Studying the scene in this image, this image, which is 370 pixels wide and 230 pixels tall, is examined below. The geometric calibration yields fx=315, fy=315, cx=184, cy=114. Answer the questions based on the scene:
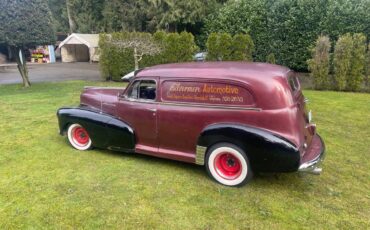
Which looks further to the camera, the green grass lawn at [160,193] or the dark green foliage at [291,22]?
the dark green foliage at [291,22]

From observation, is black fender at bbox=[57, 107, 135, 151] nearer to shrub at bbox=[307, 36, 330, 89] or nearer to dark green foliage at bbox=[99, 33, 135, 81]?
shrub at bbox=[307, 36, 330, 89]

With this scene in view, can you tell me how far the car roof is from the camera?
430 centimetres

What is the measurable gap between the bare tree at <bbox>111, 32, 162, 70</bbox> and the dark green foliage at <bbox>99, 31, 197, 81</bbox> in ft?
0.50

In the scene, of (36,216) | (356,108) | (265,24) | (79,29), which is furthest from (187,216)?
(79,29)

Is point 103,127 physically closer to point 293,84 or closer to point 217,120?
point 217,120

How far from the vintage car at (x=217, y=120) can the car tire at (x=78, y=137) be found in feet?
1.31

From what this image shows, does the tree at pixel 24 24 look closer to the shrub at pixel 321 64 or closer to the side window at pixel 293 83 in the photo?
the shrub at pixel 321 64

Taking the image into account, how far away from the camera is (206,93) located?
4.52 metres

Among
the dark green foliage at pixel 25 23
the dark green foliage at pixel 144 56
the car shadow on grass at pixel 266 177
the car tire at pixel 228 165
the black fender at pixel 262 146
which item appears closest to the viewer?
the black fender at pixel 262 146

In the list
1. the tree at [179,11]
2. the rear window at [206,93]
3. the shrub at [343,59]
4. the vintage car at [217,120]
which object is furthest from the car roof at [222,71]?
the tree at [179,11]

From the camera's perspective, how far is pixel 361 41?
39.7ft

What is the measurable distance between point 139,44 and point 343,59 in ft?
29.7

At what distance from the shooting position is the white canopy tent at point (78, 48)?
30219 mm

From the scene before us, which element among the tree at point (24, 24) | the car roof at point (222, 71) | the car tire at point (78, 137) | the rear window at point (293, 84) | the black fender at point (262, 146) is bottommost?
the car tire at point (78, 137)
